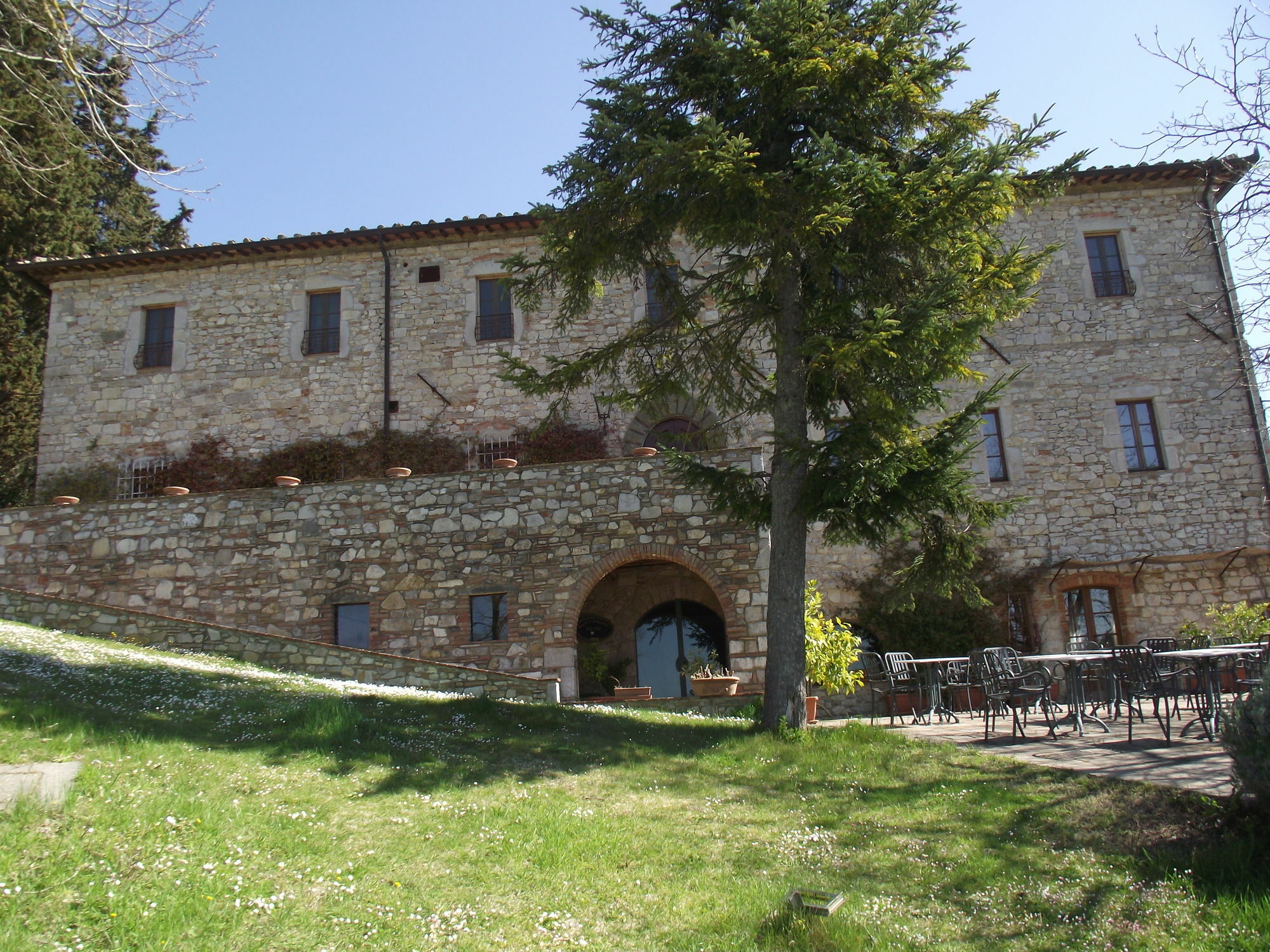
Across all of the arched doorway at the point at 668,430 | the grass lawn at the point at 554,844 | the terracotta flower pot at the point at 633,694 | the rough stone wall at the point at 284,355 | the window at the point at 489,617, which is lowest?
the grass lawn at the point at 554,844

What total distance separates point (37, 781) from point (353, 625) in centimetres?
808

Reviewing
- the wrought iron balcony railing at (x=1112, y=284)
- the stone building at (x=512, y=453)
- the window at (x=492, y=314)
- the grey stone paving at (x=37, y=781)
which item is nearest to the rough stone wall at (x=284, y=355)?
the stone building at (x=512, y=453)

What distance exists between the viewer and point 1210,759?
641 cm

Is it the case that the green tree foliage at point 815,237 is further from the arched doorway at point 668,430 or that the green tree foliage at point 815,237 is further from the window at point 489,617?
the arched doorway at point 668,430

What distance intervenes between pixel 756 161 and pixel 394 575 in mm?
7398

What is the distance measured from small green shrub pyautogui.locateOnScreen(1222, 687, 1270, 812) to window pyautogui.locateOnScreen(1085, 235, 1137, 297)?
13.6m

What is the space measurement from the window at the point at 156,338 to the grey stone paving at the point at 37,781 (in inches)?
546

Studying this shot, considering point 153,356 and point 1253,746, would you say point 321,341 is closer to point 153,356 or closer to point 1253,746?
point 153,356

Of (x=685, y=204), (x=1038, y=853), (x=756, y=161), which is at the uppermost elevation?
(x=756, y=161)

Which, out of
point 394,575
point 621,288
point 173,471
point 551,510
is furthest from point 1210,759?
point 173,471

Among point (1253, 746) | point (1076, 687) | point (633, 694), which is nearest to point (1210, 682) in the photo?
point (1076, 687)

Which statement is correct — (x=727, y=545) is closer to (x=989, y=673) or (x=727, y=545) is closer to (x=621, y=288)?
(x=989, y=673)

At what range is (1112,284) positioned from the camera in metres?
16.6

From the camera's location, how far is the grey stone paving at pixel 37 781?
4465 mm
